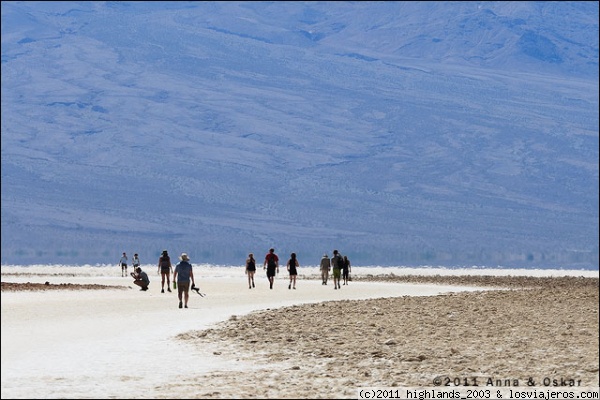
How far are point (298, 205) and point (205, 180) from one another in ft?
58.1

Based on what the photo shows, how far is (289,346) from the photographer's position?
18.3 m

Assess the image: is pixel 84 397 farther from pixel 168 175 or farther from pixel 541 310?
pixel 168 175

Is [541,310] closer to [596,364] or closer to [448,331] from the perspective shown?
[448,331]

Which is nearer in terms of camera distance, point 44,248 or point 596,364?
point 596,364

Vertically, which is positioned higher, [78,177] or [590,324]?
[78,177]

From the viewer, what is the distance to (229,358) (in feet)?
55.8

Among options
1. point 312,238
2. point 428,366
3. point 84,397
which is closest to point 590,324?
point 428,366

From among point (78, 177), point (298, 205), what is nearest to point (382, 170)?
point (298, 205)

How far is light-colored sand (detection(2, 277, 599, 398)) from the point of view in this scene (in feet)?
45.3

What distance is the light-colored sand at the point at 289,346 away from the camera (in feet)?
45.3

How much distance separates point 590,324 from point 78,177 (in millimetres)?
178805

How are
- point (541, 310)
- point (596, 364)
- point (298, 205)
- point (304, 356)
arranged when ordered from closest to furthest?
point (596, 364) → point (304, 356) → point (541, 310) → point (298, 205)

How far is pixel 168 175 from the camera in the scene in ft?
644

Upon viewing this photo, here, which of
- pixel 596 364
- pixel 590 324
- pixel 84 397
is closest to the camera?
pixel 84 397
